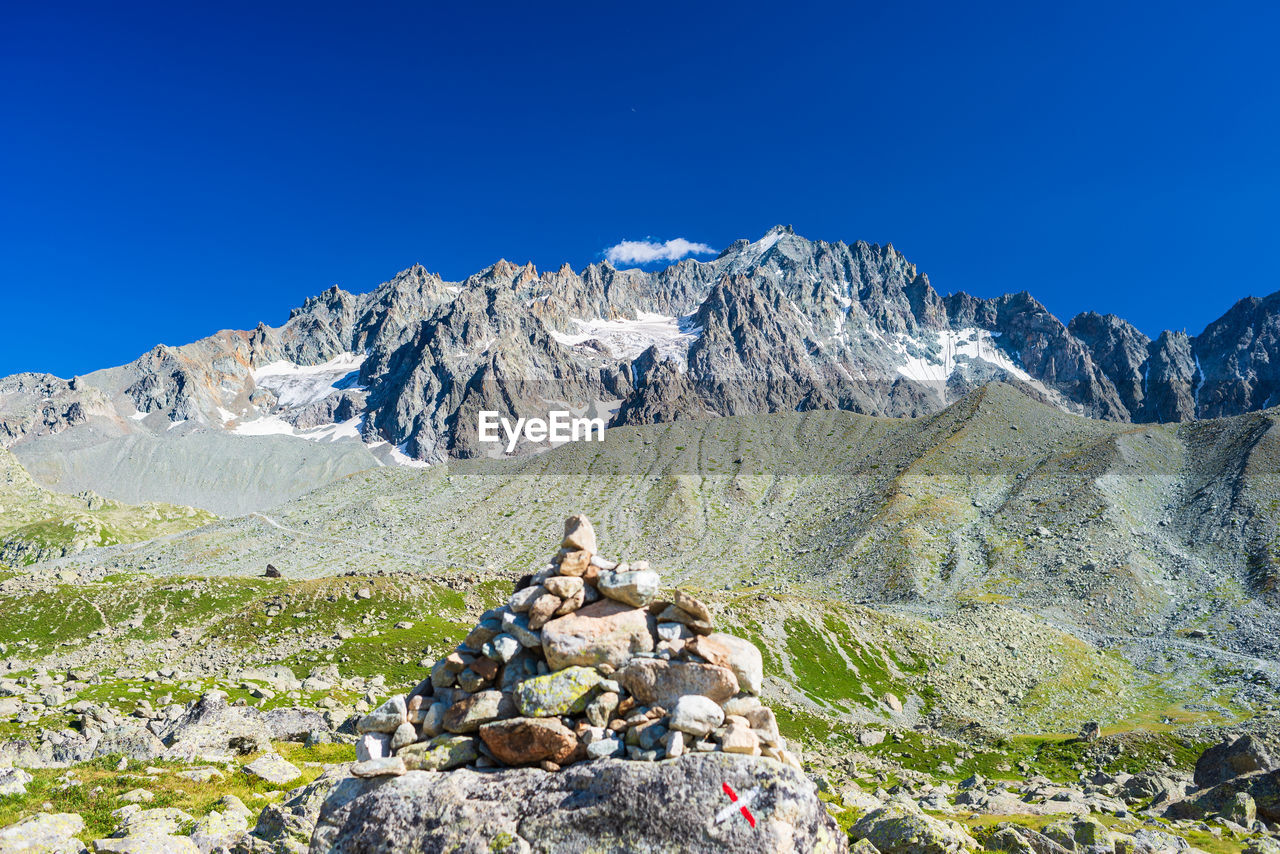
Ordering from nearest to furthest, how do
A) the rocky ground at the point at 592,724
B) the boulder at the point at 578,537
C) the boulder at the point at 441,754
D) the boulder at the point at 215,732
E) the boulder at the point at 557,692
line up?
the boulder at the point at 557,692 < the boulder at the point at 441,754 < the boulder at the point at 578,537 < the rocky ground at the point at 592,724 < the boulder at the point at 215,732

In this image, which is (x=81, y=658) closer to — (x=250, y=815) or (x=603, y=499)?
(x=250, y=815)

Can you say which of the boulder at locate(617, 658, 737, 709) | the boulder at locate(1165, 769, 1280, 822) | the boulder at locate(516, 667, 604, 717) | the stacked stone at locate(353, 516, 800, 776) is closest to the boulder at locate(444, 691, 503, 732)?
the stacked stone at locate(353, 516, 800, 776)

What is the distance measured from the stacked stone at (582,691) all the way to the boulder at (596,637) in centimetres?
3

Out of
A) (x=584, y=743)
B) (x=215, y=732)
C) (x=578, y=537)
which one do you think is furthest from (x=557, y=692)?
(x=215, y=732)

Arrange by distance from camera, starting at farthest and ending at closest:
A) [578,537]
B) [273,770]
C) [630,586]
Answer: [273,770], [578,537], [630,586]

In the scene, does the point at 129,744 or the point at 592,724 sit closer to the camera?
the point at 592,724

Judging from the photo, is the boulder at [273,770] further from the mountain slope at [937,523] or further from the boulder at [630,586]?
the mountain slope at [937,523]

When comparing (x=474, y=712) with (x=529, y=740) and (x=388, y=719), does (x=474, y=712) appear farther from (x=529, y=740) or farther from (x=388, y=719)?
(x=388, y=719)

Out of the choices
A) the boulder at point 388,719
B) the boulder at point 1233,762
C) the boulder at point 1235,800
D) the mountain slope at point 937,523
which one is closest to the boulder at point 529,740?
the boulder at point 388,719

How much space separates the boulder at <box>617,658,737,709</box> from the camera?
14867mm

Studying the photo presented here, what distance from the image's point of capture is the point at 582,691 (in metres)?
15.0

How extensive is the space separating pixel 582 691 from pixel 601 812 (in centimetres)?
271

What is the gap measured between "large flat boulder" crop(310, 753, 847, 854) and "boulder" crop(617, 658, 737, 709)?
1.76 metres

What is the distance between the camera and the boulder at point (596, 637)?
1557cm
